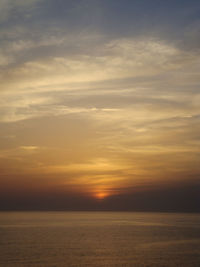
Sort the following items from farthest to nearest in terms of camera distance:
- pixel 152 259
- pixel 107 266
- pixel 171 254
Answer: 1. pixel 171 254
2. pixel 152 259
3. pixel 107 266

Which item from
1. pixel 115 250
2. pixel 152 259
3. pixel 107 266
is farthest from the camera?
pixel 115 250

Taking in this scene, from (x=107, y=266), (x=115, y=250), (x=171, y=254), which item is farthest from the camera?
(x=115, y=250)

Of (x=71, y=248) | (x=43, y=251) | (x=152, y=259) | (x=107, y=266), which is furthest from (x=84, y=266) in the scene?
(x=71, y=248)

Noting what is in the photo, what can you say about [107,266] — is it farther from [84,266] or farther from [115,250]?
[115,250]

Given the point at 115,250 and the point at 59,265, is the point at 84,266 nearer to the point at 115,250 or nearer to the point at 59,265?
the point at 59,265

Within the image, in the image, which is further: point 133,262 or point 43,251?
point 43,251

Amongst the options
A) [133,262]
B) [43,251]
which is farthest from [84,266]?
[43,251]

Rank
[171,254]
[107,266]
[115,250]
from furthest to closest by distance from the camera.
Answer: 1. [115,250]
2. [171,254]
3. [107,266]

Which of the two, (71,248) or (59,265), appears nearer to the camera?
(59,265)

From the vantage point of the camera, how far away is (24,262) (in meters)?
61.3

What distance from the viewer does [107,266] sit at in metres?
59.6

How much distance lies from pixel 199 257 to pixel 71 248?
3230 centimetres

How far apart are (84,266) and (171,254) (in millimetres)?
24247

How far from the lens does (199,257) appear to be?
6944 centimetres
